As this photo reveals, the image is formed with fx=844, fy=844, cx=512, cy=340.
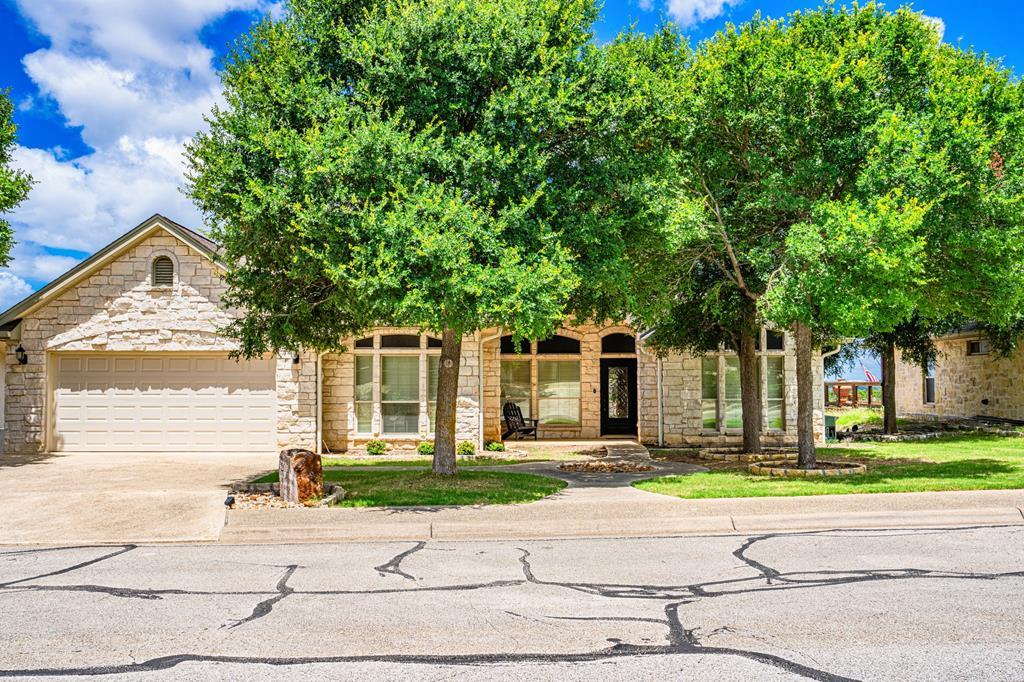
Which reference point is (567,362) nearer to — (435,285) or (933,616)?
(435,285)

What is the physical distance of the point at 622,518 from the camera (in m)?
10.4

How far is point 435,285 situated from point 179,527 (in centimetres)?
442

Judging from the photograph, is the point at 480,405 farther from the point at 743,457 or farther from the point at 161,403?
the point at 161,403

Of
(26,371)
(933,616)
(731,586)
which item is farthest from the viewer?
(26,371)

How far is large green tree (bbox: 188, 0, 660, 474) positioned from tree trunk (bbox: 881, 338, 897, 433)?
14.4 meters

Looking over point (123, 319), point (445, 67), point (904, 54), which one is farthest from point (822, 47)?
point (123, 319)

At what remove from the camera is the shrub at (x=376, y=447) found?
813 inches

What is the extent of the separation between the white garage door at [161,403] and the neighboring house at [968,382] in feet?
70.0

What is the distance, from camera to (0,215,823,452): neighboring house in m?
21.1

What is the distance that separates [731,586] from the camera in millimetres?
7133

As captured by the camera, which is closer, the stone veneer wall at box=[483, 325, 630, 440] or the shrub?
the shrub

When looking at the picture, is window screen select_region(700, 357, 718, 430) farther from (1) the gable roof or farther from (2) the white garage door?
(1) the gable roof

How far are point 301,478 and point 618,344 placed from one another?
1339 centimetres

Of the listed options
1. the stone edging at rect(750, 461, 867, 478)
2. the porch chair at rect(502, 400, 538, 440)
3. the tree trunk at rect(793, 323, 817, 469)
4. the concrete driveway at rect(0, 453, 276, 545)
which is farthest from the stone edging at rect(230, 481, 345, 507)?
the porch chair at rect(502, 400, 538, 440)
